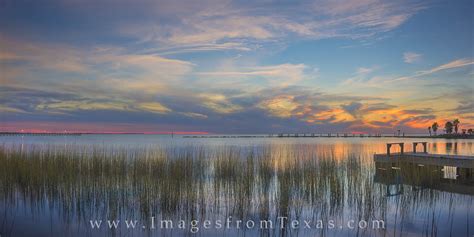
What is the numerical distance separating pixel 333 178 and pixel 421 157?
7683 mm

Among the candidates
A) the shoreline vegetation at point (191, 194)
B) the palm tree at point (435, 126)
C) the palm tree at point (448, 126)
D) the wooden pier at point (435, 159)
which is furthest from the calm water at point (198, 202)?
the palm tree at point (435, 126)

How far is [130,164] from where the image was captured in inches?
432

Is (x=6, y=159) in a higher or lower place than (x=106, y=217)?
higher

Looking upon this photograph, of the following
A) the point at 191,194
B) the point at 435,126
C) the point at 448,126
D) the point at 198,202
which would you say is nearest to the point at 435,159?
the point at 198,202

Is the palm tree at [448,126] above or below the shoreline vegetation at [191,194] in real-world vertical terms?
above

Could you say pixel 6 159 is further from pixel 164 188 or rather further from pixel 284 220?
pixel 284 220

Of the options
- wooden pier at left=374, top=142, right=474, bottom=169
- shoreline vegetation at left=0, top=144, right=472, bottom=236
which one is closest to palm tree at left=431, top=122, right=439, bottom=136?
wooden pier at left=374, top=142, right=474, bottom=169

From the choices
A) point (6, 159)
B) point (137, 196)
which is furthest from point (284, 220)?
point (6, 159)

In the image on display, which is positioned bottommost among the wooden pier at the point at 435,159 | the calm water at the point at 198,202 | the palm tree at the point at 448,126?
the calm water at the point at 198,202

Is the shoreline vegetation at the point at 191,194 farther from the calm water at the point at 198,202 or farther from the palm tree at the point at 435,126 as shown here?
the palm tree at the point at 435,126

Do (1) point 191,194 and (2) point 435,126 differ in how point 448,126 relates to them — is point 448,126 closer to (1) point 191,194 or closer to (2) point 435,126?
(2) point 435,126

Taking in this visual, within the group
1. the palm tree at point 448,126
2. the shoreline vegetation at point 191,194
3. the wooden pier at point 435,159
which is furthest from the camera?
the palm tree at point 448,126

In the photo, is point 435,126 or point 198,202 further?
point 435,126

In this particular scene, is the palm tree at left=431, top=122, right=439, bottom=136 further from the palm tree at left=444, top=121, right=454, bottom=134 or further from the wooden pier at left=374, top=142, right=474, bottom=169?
the wooden pier at left=374, top=142, right=474, bottom=169
